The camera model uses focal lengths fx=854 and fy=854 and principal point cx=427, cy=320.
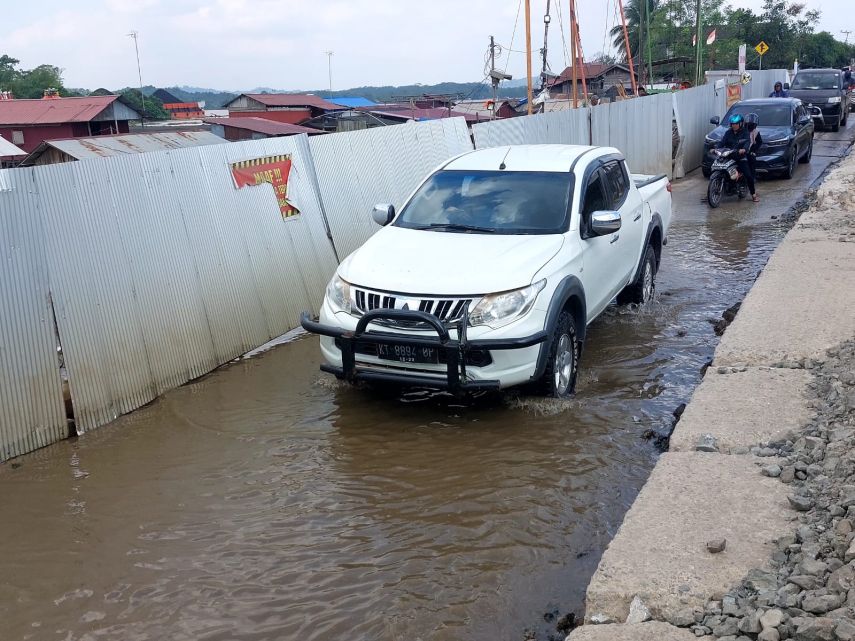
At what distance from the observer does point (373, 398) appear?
657 centimetres

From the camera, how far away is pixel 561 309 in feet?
19.8

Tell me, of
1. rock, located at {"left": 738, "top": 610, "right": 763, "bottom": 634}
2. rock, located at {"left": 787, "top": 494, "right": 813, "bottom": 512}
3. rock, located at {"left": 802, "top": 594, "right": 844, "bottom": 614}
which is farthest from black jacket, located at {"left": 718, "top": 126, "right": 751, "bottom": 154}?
rock, located at {"left": 738, "top": 610, "right": 763, "bottom": 634}

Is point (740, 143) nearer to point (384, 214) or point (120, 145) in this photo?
point (384, 214)

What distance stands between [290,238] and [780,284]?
15.8ft

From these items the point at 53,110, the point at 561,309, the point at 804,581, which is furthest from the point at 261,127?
the point at 804,581

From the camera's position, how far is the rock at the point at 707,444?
4.73 m

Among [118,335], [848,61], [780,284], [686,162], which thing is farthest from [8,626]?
[848,61]

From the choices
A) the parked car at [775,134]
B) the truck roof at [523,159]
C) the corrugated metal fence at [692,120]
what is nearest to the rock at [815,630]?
the truck roof at [523,159]

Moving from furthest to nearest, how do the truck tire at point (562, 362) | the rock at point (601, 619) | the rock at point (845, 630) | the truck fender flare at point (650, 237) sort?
the truck fender flare at point (650, 237) → the truck tire at point (562, 362) → the rock at point (601, 619) → the rock at point (845, 630)

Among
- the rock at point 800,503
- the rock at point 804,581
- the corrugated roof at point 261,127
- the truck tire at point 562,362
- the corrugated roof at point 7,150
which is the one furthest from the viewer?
the corrugated roof at point 261,127

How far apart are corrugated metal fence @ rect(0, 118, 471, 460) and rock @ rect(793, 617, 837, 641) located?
15.4ft

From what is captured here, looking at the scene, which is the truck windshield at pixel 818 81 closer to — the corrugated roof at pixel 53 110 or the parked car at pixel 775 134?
the parked car at pixel 775 134

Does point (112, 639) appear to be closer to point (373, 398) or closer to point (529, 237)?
point (373, 398)

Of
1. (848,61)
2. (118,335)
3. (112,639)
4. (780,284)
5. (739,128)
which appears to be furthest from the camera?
(848,61)
